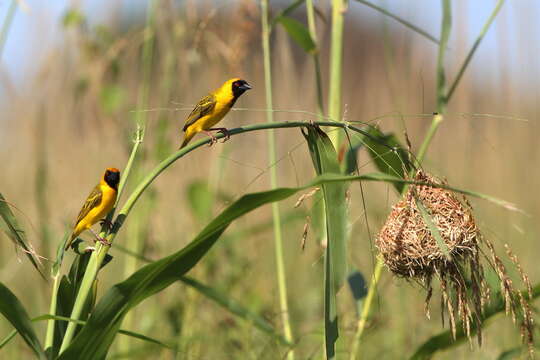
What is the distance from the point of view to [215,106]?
12.6 ft

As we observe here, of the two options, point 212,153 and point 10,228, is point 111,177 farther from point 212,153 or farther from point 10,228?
point 212,153

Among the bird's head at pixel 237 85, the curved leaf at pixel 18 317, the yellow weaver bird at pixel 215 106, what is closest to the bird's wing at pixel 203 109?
the yellow weaver bird at pixel 215 106

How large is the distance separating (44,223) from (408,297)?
2.62m

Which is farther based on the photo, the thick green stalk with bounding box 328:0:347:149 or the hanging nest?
the thick green stalk with bounding box 328:0:347:149

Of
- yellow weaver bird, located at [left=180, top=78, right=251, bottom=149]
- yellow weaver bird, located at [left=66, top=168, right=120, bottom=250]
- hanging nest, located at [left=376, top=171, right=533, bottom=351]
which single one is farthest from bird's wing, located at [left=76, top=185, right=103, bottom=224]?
hanging nest, located at [left=376, top=171, right=533, bottom=351]

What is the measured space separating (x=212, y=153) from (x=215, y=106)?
69.2 inches

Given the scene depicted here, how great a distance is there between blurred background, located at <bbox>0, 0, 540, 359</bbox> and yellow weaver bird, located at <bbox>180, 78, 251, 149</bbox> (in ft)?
0.87

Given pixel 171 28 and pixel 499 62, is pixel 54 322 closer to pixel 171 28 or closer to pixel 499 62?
pixel 171 28

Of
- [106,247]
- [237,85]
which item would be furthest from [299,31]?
[106,247]

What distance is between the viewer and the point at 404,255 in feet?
8.21

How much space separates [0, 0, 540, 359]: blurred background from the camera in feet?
14.3

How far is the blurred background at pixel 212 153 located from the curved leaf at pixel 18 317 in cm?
159

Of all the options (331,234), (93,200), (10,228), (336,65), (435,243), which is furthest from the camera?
(336,65)

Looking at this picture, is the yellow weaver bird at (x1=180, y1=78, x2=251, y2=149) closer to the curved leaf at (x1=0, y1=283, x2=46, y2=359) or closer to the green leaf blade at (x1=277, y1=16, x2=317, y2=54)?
the green leaf blade at (x1=277, y1=16, x2=317, y2=54)
